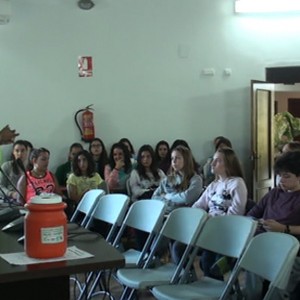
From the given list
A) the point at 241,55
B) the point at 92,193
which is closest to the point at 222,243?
the point at 92,193

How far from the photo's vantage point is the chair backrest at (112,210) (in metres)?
3.68

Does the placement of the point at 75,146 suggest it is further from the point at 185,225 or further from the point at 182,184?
the point at 185,225

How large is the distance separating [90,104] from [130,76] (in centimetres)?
66

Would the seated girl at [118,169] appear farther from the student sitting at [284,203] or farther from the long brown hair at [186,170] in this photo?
the student sitting at [284,203]

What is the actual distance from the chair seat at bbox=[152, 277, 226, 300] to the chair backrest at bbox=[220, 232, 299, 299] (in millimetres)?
173

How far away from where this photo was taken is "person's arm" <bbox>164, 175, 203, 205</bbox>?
15.0ft

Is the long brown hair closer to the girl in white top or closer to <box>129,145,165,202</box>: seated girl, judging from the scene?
the girl in white top

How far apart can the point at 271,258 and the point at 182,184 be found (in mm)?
2107

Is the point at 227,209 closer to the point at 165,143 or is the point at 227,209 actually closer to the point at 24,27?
the point at 165,143

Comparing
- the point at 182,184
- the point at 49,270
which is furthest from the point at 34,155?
the point at 49,270

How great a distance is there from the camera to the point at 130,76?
714 cm

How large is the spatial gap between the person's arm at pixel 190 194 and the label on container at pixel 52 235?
2676 mm

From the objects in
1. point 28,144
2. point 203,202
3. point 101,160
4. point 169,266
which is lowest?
point 169,266

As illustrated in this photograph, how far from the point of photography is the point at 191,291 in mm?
2891
